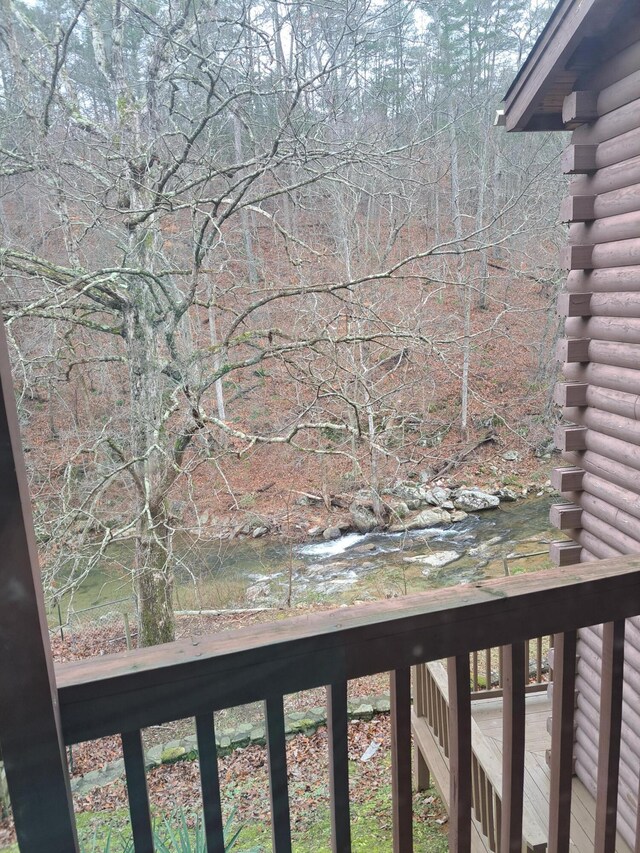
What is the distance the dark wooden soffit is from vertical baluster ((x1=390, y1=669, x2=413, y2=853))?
2.79 m

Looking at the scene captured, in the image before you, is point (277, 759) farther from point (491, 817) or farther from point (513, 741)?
point (491, 817)

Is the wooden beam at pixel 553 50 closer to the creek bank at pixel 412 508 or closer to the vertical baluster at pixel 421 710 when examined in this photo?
the vertical baluster at pixel 421 710

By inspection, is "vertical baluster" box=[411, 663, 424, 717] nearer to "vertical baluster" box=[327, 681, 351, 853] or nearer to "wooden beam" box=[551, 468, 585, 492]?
"wooden beam" box=[551, 468, 585, 492]

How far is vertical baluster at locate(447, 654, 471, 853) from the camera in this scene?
1.06m

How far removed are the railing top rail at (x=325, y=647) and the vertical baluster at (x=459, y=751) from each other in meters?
0.05

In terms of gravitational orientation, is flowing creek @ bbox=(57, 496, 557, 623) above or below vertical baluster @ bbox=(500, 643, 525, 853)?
below

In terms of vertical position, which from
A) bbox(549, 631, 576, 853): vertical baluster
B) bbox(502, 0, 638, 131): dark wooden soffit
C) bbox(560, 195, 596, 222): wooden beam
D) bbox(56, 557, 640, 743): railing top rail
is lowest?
bbox(549, 631, 576, 853): vertical baluster

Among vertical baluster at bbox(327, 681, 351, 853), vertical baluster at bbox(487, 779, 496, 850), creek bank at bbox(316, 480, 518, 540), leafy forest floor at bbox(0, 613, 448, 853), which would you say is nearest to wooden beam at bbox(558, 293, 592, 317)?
vertical baluster at bbox(487, 779, 496, 850)

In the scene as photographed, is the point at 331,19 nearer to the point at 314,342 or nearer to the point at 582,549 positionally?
the point at 314,342

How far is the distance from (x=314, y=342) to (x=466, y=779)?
5247mm

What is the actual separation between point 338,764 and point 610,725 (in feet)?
1.90

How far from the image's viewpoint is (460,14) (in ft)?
31.6

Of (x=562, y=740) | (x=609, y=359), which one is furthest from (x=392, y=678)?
(x=609, y=359)

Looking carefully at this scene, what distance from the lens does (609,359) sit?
296 centimetres
